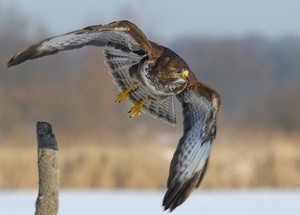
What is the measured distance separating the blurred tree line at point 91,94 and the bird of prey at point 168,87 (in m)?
19.0

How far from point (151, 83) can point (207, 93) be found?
53cm

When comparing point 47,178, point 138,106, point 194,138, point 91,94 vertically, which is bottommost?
point 47,178

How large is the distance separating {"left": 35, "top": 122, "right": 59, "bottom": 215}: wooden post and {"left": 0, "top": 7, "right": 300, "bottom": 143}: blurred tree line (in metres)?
21.2

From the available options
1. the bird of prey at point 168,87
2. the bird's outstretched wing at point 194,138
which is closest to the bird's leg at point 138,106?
the bird of prey at point 168,87

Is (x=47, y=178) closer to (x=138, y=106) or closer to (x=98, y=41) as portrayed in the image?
(x=98, y=41)

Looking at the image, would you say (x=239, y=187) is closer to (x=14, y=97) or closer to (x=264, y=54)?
(x=14, y=97)

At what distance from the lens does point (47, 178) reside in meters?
6.60

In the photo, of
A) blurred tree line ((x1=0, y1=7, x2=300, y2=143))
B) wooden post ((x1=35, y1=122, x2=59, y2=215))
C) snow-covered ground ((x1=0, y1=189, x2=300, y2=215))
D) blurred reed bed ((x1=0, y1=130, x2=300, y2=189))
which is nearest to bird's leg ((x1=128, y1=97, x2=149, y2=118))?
wooden post ((x1=35, y1=122, x2=59, y2=215))

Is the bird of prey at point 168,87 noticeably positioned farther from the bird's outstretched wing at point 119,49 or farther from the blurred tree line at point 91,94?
the blurred tree line at point 91,94

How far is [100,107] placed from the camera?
36969 millimetres

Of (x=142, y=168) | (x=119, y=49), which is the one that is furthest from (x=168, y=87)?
(x=142, y=168)

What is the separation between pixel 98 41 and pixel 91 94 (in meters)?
31.3

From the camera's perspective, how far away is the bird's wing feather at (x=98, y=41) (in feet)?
22.8

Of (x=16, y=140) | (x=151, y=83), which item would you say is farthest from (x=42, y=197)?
(x=16, y=140)
